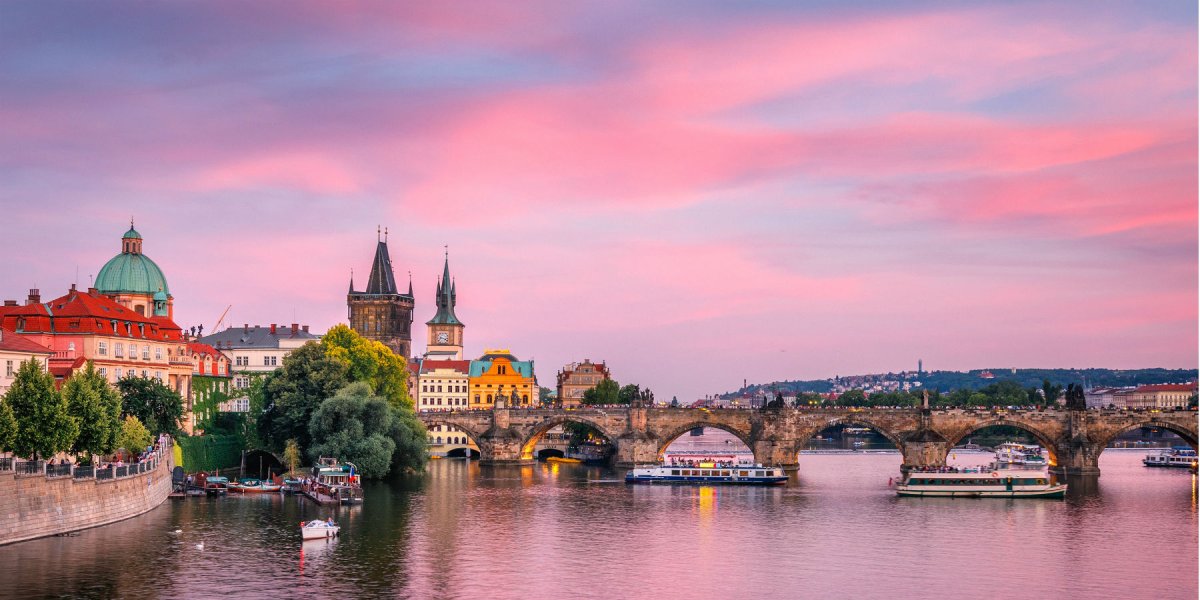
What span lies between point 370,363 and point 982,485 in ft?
206

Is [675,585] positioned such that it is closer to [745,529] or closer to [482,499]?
[745,529]

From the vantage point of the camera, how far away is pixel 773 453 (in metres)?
136

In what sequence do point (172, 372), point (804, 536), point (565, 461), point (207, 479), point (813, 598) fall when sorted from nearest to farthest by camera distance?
point (813, 598) → point (804, 536) → point (207, 479) → point (172, 372) → point (565, 461)

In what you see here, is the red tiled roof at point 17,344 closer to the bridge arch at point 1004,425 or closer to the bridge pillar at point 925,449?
the bridge pillar at point 925,449

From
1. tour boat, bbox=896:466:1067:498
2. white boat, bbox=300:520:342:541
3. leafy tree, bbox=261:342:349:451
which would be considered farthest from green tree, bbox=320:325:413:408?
tour boat, bbox=896:466:1067:498

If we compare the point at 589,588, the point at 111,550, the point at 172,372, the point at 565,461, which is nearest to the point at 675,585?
the point at 589,588

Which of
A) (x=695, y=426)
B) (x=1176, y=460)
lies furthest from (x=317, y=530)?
(x=1176, y=460)

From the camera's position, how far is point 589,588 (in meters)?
62.2

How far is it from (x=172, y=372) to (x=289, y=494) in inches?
889

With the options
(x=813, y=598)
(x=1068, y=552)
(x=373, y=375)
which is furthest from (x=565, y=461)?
(x=813, y=598)

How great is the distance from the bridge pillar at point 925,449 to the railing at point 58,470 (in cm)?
8486

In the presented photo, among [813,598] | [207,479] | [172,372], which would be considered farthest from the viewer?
[172,372]

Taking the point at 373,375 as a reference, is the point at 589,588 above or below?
below

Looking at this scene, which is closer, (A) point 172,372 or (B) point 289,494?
(B) point 289,494
